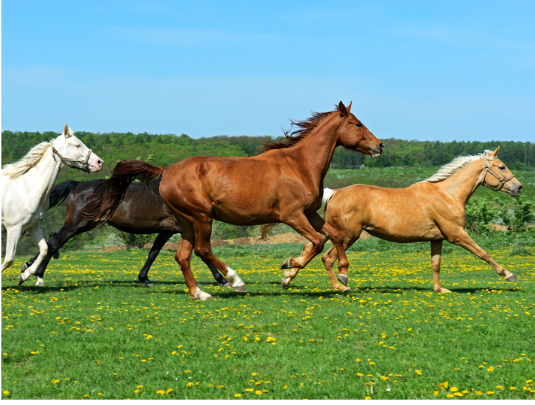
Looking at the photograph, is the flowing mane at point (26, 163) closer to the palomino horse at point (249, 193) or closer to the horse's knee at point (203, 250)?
the palomino horse at point (249, 193)

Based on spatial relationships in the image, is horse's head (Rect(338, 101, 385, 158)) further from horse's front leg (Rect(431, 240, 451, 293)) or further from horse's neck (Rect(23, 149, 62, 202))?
horse's neck (Rect(23, 149, 62, 202))

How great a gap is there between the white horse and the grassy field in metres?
1.51

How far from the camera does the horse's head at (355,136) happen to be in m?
11.4

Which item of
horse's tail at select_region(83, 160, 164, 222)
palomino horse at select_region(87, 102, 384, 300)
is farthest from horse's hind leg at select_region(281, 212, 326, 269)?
horse's tail at select_region(83, 160, 164, 222)

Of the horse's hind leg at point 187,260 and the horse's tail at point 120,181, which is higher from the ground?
the horse's tail at point 120,181

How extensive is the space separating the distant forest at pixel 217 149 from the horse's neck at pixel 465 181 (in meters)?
70.1

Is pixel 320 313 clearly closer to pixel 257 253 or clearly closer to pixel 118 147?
pixel 257 253

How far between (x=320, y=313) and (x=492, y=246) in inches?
1074

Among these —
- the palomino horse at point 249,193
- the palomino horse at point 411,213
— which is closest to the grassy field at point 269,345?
the palomino horse at point 249,193

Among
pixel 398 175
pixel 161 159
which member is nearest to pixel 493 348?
pixel 161 159

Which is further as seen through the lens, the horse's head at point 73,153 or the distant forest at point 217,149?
the distant forest at point 217,149

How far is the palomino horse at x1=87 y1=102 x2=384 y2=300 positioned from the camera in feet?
35.0

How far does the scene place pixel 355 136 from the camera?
37.4 ft

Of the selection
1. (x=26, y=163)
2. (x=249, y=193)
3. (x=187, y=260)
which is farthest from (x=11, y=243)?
(x=249, y=193)
